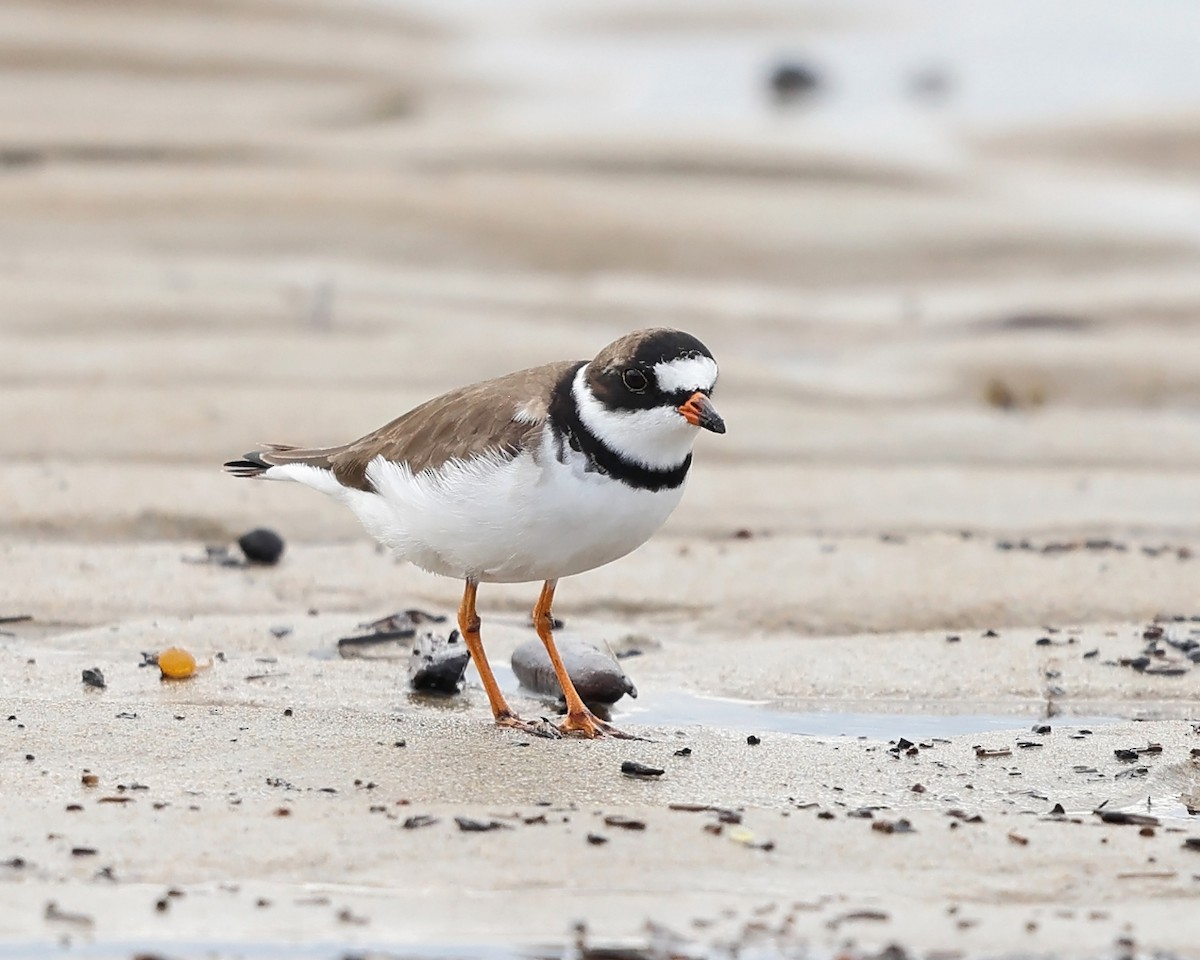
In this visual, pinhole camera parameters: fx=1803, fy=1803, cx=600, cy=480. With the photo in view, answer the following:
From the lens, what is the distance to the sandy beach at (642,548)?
11.0ft

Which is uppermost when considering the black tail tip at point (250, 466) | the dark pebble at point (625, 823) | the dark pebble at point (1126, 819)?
the black tail tip at point (250, 466)

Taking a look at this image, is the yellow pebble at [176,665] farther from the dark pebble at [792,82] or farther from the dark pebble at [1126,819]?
the dark pebble at [792,82]

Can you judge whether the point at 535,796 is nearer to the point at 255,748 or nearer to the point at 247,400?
the point at 255,748

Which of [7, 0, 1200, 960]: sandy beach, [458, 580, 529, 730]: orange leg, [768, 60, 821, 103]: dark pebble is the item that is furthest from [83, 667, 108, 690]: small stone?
[768, 60, 821, 103]: dark pebble

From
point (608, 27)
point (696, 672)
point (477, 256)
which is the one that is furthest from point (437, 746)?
point (608, 27)

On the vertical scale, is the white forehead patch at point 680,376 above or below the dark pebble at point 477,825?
above

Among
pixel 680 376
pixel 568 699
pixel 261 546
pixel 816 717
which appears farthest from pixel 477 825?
pixel 261 546

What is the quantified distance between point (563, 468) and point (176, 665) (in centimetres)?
124

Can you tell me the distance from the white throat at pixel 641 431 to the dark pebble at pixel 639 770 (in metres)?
0.70

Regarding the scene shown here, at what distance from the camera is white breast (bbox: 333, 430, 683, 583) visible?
4230mm

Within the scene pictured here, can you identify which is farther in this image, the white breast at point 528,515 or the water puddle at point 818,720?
the water puddle at point 818,720

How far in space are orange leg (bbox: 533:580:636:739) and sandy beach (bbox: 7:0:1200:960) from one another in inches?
4.9

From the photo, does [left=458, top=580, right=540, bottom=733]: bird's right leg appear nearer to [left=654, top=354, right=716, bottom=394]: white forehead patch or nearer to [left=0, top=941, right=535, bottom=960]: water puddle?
[left=654, top=354, right=716, bottom=394]: white forehead patch

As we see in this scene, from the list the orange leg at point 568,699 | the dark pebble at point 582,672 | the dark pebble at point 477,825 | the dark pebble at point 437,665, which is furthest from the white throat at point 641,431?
the dark pebble at point 477,825
